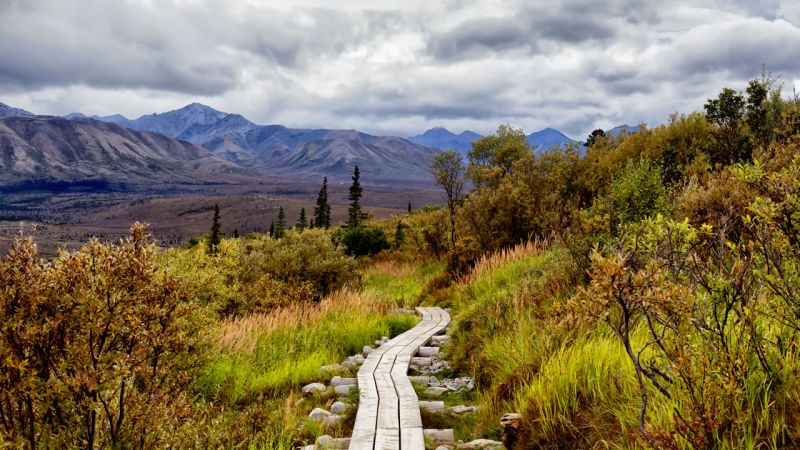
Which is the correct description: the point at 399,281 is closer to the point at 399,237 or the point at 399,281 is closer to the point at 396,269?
the point at 396,269

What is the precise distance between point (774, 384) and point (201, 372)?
6.83 meters

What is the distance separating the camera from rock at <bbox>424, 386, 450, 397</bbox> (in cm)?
738

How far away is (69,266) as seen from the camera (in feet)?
13.0

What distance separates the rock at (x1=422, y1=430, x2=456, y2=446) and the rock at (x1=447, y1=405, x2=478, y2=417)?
857 mm

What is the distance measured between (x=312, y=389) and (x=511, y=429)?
3527mm

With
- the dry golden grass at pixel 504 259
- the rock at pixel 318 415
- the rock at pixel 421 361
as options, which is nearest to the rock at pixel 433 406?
the rock at pixel 318 415

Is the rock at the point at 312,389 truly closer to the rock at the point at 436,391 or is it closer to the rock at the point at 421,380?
the rock at the point at 421,380

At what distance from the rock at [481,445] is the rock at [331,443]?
1.23 m

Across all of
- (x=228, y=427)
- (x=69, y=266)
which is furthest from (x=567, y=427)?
(x=69, y=266)

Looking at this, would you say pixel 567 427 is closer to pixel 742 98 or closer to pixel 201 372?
pixel 201 372

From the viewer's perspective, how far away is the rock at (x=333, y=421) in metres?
6.09

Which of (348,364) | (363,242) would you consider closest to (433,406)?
(348,364)

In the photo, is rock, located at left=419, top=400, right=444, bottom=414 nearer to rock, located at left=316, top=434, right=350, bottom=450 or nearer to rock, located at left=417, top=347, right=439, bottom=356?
rock, located at left=316, top=434, right=350, bottom=450

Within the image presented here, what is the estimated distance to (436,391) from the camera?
7.47 meters
